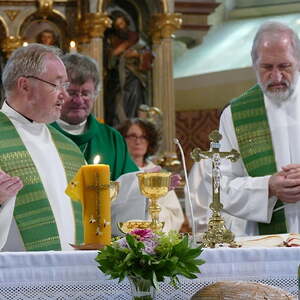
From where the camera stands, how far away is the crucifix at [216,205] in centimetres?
405

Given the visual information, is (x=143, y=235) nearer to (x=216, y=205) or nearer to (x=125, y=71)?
(x=216, y=205)

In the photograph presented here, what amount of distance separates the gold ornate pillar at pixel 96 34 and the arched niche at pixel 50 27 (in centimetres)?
32

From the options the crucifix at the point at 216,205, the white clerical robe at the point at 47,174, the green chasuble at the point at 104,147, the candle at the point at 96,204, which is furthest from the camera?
the green chasuble at the point at 104,147

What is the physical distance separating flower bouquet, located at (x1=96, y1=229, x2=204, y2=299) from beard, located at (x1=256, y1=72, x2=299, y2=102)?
2088 mm

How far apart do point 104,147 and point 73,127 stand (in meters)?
0.20

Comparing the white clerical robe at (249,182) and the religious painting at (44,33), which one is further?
the religious painting at (44,33)

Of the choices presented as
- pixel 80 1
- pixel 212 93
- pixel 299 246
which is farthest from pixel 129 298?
pixel 212 93

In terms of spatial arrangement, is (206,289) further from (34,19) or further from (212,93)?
(212,93)

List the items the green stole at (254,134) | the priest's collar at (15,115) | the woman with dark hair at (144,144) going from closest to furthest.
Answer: the priest's collar at (15,115) < the green stole at (254,134) < the woman with dark hair at (144,144)

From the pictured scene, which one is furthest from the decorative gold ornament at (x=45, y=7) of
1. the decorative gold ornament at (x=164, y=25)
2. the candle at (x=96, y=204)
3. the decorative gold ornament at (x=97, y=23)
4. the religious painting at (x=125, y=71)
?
the candle at (x=96, y=204)

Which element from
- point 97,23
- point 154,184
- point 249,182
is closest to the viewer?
point 154,184

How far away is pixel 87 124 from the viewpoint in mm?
5637

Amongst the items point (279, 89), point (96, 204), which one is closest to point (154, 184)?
point (96, 204)

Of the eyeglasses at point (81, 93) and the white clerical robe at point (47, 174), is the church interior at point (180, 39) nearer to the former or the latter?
the eyeglasses at point (81, 93)
